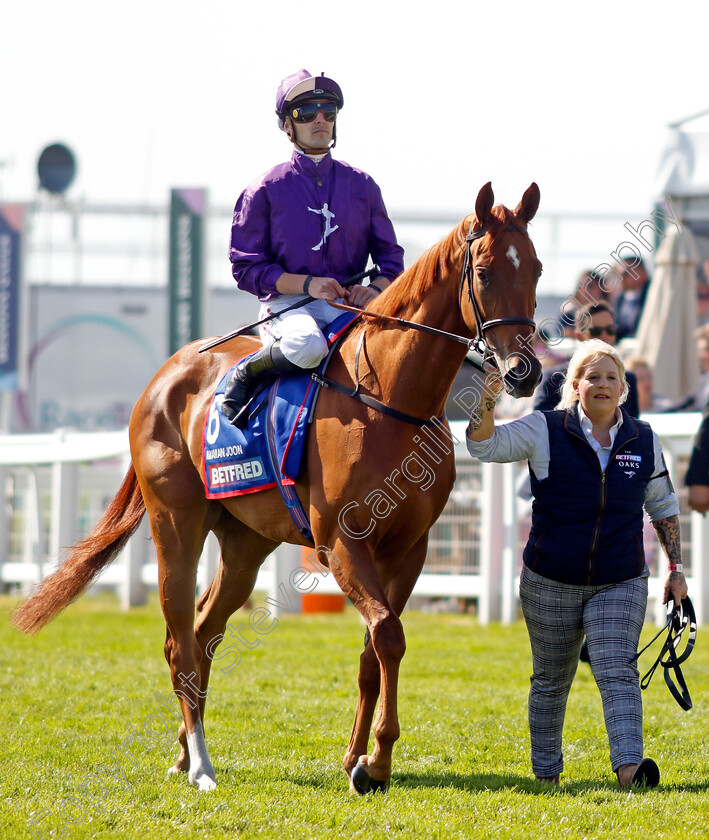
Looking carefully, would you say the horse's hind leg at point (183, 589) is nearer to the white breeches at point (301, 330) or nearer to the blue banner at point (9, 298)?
the white breeches at point (301, 330)

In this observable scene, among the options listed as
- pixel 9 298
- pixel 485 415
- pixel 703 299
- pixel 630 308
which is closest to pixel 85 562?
pixel 485 415

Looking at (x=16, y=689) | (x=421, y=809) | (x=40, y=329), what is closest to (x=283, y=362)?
(x=421, y=809)

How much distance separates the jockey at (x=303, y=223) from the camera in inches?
180

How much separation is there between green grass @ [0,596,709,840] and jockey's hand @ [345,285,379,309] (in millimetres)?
1862

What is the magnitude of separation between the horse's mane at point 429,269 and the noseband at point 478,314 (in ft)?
0.11

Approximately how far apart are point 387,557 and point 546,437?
0.76 m

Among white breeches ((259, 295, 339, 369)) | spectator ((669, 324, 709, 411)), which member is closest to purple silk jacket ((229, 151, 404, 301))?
white breeches ((259, 295, 339, 369))

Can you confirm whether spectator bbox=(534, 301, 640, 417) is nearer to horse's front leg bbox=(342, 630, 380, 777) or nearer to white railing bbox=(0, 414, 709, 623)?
horse's front leg bbox=(342, 630, 380, 777)

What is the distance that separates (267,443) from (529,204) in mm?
1385

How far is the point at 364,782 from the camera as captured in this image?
3951 millimetres

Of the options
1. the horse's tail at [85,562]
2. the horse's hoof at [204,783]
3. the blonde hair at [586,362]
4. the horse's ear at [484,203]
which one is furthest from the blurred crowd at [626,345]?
the horse's hoof at [204,783]

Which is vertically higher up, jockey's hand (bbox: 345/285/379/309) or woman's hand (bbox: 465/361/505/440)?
jockey's hand (bbox: 345/285/379/309)

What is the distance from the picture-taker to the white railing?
8.67 m

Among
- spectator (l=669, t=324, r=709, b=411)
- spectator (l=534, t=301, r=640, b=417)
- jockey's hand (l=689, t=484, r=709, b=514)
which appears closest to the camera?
spectator (l=534, t=301, r=640, b=417)
